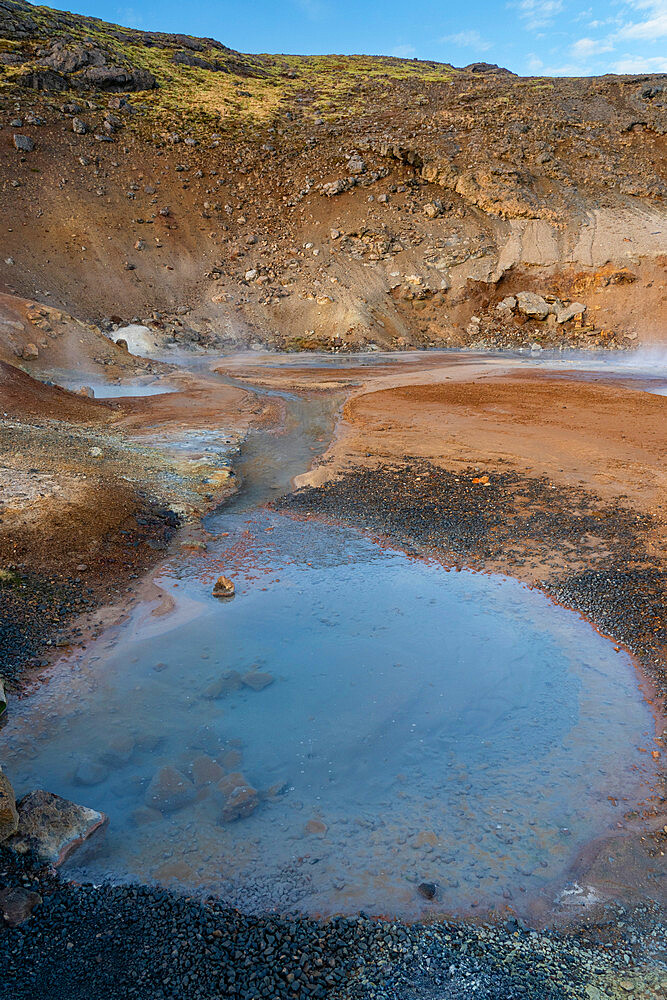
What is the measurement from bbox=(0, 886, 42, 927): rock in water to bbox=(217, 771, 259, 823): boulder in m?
1.06

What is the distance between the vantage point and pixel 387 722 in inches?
192

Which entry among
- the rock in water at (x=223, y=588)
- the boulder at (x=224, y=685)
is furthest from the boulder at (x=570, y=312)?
the boulder at (x=224, y=685)

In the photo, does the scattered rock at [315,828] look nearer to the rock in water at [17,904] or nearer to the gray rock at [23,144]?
the rock in water at [17,904]

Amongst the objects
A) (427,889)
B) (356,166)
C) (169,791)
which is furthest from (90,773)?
(356,166)

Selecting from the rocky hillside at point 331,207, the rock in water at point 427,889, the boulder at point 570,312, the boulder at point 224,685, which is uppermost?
the rocky hillside at point 331,207

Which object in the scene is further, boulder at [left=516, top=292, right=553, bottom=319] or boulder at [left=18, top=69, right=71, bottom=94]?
boulder at [left=18, top=69, right=71, bottom=94]

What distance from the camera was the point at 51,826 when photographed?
12.3 ft

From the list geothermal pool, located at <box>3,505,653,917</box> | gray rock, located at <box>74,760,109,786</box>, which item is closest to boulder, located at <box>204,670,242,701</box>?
geothermal pool, located at <box>3,505,653,917</box>

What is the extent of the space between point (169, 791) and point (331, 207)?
114ft

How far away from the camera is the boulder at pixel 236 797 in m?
4.01

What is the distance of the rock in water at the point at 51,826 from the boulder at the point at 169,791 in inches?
12.6

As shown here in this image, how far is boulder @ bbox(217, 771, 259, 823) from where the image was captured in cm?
401

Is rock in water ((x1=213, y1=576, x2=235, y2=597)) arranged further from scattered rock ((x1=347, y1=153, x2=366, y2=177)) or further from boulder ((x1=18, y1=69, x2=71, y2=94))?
boulder ((x1=18, y1=69, x2=71, y2=94))

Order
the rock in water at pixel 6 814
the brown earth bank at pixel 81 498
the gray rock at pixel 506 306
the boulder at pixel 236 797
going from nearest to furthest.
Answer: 1. the rock in water at pixel 6 814
2. the boulder at pixel 236 797
3. the brown earth bank at pixel 81 498
4. the gray rock at pixel 506 306
